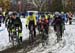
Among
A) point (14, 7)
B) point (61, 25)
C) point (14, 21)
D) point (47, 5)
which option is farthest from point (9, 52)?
point (47, 5)

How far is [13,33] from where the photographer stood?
869cm

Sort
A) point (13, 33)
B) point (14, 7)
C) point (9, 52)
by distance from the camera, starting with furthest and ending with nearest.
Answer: point (14, 7) → point (13, 33) → point (9, 52)

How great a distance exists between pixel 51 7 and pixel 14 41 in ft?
17.1

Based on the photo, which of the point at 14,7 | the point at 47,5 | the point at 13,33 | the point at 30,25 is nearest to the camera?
the point at 13,33

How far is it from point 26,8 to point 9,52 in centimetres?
680

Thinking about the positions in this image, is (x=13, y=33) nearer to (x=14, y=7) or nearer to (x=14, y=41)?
(x=14, y=41)

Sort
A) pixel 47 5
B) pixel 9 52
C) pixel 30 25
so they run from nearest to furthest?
pixel 9 52 → pixel 30 25 → pixel 47 5

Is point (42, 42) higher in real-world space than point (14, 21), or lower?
lower

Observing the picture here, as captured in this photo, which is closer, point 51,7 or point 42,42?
point 42,42

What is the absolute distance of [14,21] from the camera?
844 centimetres

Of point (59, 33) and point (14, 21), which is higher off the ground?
point (14, 21)

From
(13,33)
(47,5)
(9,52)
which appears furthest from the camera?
(47,5)

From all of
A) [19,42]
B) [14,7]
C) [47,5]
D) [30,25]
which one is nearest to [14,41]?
[19,42]

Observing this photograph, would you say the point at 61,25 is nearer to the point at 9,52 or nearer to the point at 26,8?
the point at 9,52
